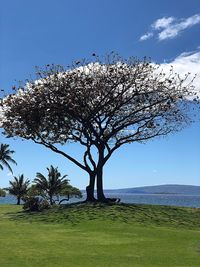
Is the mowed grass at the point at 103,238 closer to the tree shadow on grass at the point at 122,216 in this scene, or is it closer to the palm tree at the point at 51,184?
the tree shadow on grass at the point at 122,216

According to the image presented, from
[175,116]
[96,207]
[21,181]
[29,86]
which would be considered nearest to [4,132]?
[29,86]

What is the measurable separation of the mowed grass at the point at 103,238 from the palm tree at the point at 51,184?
34.2m

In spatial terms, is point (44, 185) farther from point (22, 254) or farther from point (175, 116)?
point (22, 254)

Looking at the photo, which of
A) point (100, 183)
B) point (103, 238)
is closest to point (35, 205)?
point (100, 183)

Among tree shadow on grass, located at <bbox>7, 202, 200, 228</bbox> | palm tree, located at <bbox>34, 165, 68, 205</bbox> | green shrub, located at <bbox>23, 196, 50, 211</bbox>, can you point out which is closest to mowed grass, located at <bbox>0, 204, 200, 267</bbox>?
tree shadow on grass, located at <bbox>7, 202, 200, 228</bbox>

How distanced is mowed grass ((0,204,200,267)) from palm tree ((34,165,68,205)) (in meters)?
34.2

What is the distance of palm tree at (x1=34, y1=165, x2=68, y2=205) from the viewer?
225 ft

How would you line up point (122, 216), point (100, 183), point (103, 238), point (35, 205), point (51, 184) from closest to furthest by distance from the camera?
point (103, 238)
point (122, 216)
point (35, 205)
point (100, 183)
point (51, 184)

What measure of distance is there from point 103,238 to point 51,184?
161 ft

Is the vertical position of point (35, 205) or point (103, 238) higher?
point (35, 205)

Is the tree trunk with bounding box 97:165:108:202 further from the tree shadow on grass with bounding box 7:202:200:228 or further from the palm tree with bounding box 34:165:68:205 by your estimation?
the palm tree with bounding box 34:165:68:205

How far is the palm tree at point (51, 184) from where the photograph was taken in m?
68.5

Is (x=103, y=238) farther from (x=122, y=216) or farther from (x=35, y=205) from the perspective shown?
(x=35, y=205)

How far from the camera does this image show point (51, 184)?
6906cm
